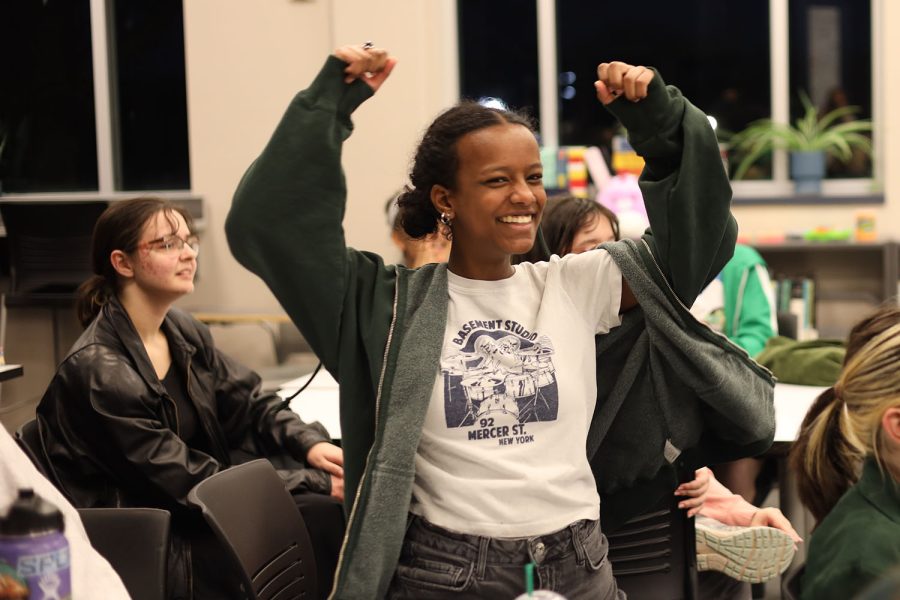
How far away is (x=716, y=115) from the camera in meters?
6.31

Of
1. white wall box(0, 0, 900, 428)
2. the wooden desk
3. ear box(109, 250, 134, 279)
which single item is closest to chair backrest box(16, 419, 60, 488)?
ear box(109, 250, 134, 279)

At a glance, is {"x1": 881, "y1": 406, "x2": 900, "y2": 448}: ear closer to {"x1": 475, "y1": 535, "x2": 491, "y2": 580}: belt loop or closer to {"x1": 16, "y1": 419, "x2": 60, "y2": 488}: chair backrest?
{"x1": 475, "y1": 535, "x2": 491, "y2": 580}: belt loop

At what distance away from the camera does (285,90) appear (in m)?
6.21

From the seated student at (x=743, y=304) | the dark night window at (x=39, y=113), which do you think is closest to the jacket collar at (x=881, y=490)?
the seated student at (x=743, y=304)

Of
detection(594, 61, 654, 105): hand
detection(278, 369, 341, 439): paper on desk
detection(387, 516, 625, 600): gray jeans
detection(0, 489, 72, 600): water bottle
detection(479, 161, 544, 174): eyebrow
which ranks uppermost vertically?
detection(594, 61, 654, 105): hand

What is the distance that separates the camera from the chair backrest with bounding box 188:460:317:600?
199cm

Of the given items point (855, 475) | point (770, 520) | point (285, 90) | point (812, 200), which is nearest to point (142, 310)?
point (770, 520)

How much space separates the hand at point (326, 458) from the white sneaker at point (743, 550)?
3.01 feet

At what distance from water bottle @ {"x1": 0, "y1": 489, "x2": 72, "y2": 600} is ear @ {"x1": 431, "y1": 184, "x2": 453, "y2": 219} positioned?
74cm

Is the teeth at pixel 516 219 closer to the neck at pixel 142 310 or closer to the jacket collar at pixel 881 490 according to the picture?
the jacket collar at pixel 881 490

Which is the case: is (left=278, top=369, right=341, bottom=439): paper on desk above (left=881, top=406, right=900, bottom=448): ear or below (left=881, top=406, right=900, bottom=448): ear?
below

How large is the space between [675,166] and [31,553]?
96cm

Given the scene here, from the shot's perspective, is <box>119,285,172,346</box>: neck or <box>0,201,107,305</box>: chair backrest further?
<box>0,201,107,305</box>: chair backrest

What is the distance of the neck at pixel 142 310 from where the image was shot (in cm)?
285
